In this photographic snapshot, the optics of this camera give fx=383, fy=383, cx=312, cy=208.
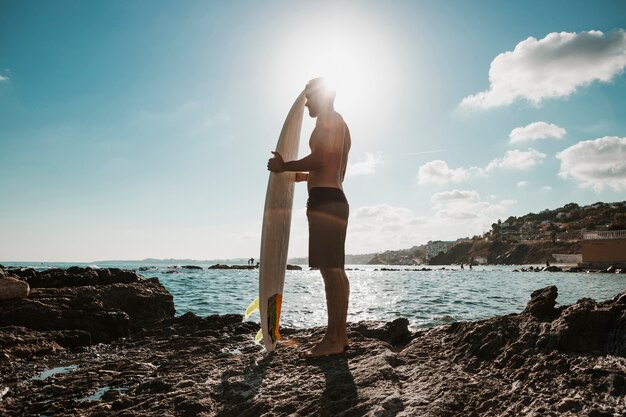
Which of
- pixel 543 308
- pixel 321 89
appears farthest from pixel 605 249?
pixel 321 89

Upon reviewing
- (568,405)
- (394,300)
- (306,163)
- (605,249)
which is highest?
(306,163)

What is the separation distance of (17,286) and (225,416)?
279 inches

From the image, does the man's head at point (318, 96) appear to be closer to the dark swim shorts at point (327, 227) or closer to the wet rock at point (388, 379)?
the dark swim shorts at point (327, 227)

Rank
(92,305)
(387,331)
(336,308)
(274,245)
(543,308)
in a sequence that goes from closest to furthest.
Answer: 1. (336,308)
2. (543,308)
3. (274,245)
4. (387,331)
5. (92,305)

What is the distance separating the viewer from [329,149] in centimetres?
401

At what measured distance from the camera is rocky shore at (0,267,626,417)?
7.68 feet

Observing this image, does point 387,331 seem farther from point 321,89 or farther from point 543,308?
point 321,89

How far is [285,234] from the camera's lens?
4906 mm

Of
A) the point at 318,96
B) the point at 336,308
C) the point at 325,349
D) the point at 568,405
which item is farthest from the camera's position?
the point at 318,96

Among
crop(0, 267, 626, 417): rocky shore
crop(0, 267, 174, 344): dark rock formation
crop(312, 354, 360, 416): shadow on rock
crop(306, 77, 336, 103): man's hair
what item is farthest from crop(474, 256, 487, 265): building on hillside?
crop(312, 354, 360, 416): shadow on rock

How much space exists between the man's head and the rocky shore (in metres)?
2.58

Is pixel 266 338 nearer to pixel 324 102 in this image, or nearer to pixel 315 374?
pixel 315 374

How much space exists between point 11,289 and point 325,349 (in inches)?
274

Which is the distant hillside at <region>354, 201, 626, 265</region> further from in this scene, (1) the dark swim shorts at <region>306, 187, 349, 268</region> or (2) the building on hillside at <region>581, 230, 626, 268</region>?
(1) the dark swim shorts at <region>306, 187, 349, 268</region>
